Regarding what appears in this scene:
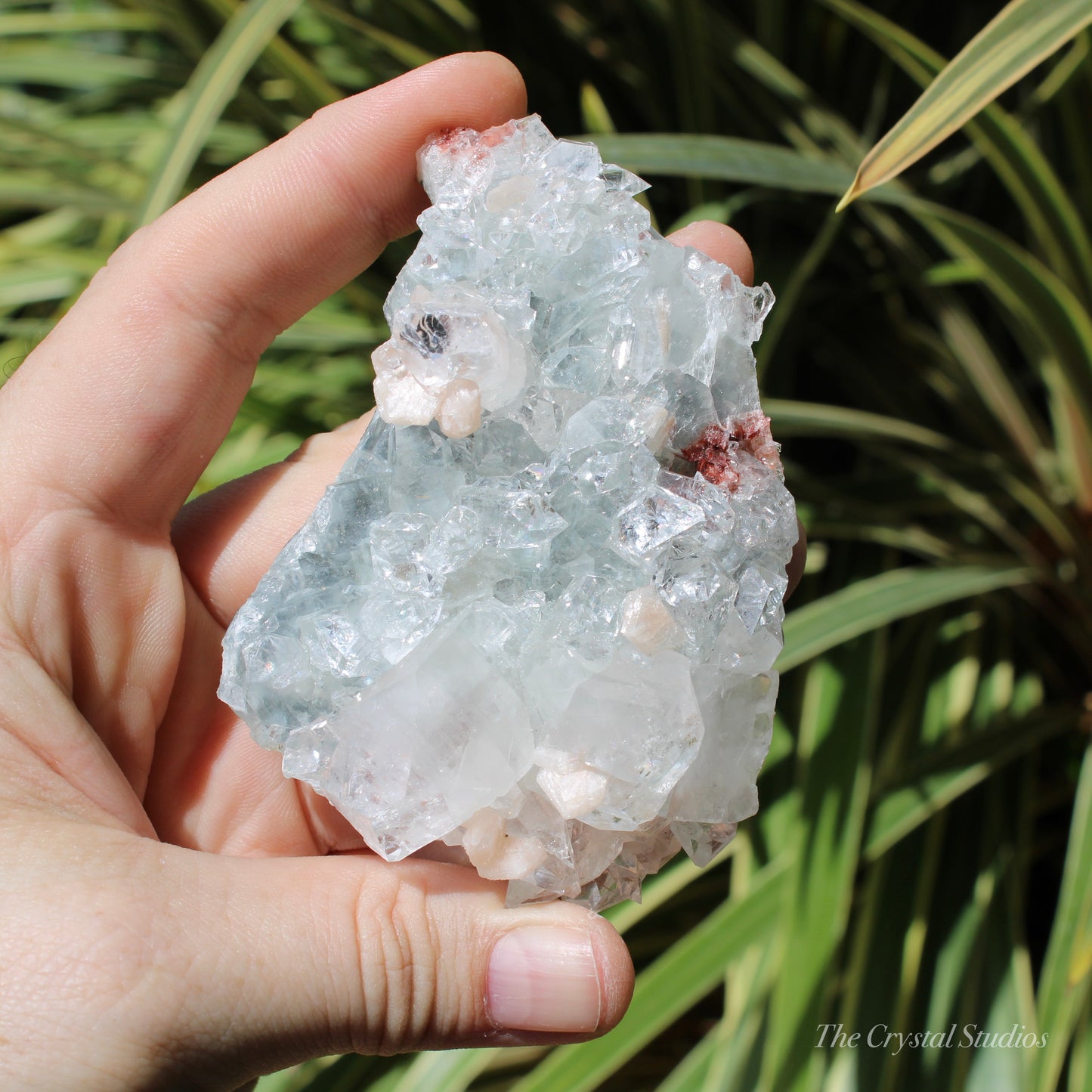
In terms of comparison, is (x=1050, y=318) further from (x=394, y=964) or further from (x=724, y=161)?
(x=394, y=964)

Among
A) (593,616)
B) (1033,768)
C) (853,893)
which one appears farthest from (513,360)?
(1033,768)

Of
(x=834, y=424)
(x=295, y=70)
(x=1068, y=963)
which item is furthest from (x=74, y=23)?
(x=1068, y=963)

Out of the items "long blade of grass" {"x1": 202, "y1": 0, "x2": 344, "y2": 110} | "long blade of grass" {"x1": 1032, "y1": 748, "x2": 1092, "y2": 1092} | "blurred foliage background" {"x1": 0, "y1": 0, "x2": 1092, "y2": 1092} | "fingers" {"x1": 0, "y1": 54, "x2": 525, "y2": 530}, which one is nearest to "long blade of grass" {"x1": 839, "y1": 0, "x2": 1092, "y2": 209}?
"blurred foliage background" {"x1": 0, "y1": 0, "x2": 1092, "y2": 1092}

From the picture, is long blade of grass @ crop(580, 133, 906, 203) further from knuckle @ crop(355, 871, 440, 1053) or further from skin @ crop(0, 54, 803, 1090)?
knuckle @ crop(355, 871, 440, 1053)

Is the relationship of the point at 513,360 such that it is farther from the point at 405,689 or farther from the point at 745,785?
the point at 745,785

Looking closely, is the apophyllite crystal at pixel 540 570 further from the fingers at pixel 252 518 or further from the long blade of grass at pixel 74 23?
the long blade of grass at pixel 74 23

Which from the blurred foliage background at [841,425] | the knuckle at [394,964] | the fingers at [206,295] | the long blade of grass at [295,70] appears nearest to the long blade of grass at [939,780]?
the blurred foliage background at [841,425]

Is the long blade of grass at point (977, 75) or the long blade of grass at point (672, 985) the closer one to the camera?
→ the long blade of grass at point (977, 75)

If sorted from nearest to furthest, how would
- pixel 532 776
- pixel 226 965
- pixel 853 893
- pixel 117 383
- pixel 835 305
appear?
1. pixel 226 965
2. pixel 532 776
3. pixel 117 383
4. pixel 853 893
5. pixel 835 305
